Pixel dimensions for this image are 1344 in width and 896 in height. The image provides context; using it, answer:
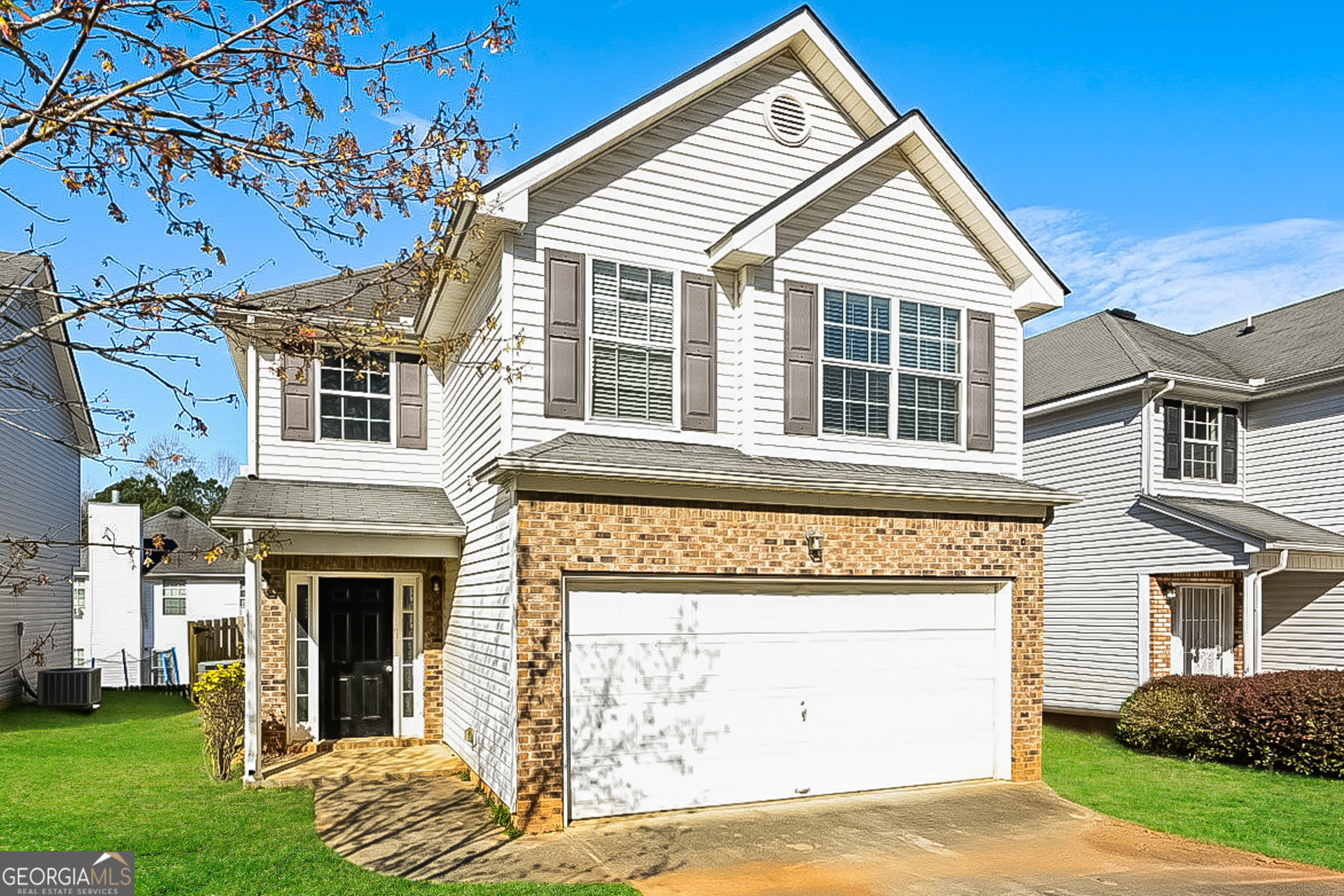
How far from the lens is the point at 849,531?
1087 cm

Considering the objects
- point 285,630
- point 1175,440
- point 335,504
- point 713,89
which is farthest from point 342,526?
point 1175,440

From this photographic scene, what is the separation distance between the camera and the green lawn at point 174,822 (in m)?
7.38

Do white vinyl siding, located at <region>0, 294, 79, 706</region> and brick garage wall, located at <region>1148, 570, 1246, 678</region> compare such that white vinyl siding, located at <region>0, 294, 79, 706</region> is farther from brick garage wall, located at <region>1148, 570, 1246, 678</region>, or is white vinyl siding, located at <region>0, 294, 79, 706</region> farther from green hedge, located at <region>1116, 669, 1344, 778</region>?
brick garage wall, located at <region>1148, 570, 1246, 678</region>

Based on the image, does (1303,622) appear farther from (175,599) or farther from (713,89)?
(175,599)

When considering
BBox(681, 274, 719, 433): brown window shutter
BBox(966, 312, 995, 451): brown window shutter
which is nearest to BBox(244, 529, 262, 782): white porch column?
BBox(681, 274, 719, 433): brown window shutter


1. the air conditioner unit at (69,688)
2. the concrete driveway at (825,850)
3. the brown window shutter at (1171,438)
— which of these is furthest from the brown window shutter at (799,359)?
the air conditioner unit at (69,688)

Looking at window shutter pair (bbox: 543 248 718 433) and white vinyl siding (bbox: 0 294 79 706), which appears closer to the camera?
window shutter pair (bbox: 543 248 718 433)

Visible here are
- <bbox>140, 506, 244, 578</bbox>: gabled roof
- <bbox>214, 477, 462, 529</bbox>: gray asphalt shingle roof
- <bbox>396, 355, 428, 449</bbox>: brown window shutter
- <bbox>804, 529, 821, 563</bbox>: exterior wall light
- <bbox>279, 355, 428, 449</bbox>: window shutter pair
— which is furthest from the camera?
<bbox>140, 506, 244, 578</bbox>: gabled roof

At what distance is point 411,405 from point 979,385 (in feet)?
25.7

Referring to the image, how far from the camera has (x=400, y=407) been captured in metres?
13.8

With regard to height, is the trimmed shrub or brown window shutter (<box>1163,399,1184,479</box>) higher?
brown window shutter (<box>1163,399,1184,479</box>)

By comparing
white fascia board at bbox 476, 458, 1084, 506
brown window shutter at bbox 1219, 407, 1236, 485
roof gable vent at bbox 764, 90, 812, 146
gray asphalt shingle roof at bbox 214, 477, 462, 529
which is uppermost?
roof gable vent at bbox 764, 90, 812, 146

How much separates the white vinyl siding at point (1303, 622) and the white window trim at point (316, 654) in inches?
556

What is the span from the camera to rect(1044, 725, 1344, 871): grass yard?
373 inches
